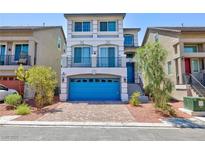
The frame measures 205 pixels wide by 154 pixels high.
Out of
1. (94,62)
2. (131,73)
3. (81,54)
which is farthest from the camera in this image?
(131,73)

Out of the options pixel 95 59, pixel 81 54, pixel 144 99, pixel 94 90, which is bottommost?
pixel 144 99

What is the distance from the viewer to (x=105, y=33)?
19438 millimetres

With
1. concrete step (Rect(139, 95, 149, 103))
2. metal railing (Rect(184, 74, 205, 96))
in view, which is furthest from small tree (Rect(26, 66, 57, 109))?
metal railing (Rect(184, 74, 205, 96))

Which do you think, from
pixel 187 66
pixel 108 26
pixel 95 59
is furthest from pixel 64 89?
pixel 187 66

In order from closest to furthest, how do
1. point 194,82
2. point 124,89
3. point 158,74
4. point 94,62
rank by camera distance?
point 158,74, point 194,82, point 124,89, point 94,62

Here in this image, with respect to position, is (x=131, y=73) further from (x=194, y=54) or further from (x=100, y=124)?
(x=100, y=124)

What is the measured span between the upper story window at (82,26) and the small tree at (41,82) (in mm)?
7185

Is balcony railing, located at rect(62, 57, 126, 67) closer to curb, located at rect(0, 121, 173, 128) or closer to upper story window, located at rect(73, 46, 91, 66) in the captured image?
upper story window, located at rect(73, 46, 91, 66)

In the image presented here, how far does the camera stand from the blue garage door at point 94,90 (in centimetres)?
1834

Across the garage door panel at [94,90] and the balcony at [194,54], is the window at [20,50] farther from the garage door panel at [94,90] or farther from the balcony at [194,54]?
the balcony at [194,54]

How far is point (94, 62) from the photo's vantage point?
60.2 feet

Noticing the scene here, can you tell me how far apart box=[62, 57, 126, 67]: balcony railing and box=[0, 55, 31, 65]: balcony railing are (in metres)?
3.75

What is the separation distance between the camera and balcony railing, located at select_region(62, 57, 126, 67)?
18.4 meters
